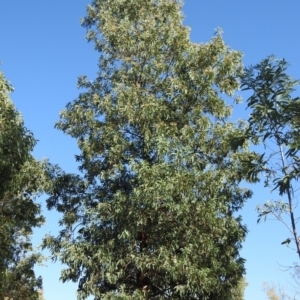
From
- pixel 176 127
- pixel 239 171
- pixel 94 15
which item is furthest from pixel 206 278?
pixel 94 15

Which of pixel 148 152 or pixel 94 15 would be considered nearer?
pixel 148 152

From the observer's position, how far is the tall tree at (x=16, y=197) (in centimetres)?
991

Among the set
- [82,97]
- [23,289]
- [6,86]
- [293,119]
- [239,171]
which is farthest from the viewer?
[23,289]

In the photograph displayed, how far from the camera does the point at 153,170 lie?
10383 mm

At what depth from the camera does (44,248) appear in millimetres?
11820

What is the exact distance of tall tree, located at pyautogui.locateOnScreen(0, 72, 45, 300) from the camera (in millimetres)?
9914

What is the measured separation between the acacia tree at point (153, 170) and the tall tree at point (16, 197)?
0.80 metres

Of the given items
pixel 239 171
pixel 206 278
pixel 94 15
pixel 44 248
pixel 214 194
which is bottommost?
pixel 206 278

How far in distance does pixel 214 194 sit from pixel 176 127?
1.98m

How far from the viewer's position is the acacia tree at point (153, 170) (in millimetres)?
10383

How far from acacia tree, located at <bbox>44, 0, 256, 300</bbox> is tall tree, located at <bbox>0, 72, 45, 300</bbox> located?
2.63 feet

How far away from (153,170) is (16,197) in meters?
4.74

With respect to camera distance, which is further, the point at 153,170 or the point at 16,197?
the point at 16,197

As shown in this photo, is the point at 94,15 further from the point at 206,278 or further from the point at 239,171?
the point at 206,278
